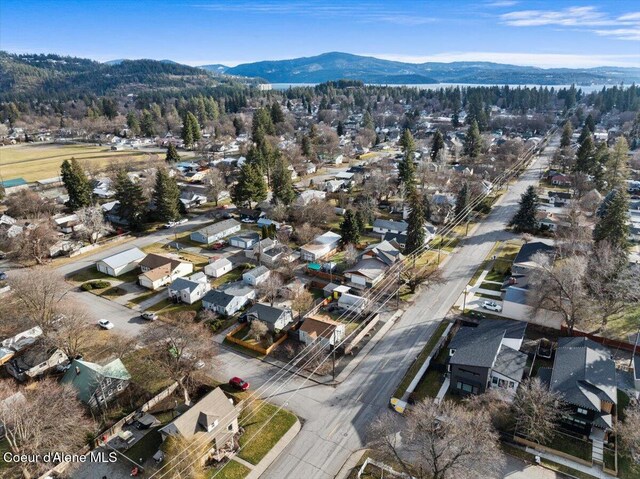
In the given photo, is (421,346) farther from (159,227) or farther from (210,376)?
(159,227)

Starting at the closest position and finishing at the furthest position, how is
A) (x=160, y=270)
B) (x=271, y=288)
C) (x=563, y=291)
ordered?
(x=563, y=291) → (x=271, y=288) → (x=160, y=270)

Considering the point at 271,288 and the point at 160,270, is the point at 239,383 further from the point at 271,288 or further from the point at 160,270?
the point at 160,270

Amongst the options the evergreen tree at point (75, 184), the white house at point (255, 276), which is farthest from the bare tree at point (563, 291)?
the evergreen tree at point (75, 184)

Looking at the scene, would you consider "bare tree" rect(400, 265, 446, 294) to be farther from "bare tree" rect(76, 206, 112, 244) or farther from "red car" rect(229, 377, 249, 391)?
"bare tree" rect(76, 206, 112, 244)

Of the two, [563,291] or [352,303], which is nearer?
[563,291]

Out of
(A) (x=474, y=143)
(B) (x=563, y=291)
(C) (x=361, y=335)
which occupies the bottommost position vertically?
(C) (x=361, y=335)

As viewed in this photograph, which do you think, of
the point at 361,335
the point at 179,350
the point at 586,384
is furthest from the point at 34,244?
the point at 586,384
